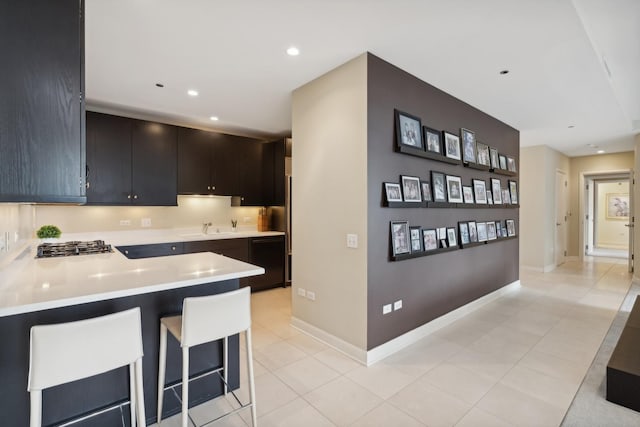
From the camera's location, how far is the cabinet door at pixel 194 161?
14.8ft

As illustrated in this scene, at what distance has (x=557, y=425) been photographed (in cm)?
193

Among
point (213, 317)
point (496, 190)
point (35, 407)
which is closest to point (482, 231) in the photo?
point (496, 190)

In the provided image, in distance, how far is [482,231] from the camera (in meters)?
4.20

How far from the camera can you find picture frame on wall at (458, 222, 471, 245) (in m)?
3.75

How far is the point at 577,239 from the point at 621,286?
9.80 ft

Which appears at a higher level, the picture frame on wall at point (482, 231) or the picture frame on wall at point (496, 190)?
the picture frame on wall at point (496, 190)

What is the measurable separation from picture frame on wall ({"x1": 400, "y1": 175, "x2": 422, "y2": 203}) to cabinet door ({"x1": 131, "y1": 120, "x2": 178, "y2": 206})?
321 cm

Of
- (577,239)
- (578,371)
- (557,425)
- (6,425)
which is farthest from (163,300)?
(577,239)

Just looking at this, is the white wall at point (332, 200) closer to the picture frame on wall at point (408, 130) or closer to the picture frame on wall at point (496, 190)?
the picture frame on wall at point (408, 130)

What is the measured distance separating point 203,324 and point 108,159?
327 cm

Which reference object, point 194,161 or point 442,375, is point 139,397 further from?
point 194,161

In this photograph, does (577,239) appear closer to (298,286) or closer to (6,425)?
(298,286)

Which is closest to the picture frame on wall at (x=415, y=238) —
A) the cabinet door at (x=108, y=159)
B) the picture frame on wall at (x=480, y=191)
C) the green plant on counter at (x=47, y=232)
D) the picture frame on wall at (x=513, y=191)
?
the picture frame on wall at (x=480, y=191)

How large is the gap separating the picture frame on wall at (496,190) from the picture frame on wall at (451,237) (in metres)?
1.32
